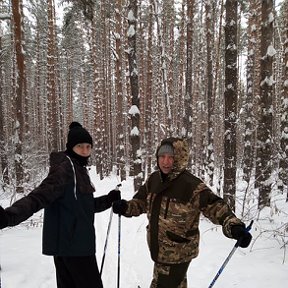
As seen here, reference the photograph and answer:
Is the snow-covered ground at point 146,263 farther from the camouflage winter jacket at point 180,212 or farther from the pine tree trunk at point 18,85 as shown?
the pine tree trunk at point 18,85

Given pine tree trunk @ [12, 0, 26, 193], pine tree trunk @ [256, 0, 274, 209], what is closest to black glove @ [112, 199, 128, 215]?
pine tree trunk @ [256, 0, 274, 209]

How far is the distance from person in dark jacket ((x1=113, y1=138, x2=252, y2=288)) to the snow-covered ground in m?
1.89

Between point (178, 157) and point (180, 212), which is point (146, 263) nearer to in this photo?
Result: point (180, 212)

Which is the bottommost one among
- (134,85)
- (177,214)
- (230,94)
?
(177,214)

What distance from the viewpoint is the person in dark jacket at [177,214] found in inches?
129

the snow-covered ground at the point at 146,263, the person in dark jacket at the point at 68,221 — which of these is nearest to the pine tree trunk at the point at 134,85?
the snow-covered ground at the point at 146,263

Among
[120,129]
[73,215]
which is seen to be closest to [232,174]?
[73,215]

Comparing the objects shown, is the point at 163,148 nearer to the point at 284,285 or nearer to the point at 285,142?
the point at 284,285

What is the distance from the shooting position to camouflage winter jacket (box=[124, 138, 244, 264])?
10.7ft

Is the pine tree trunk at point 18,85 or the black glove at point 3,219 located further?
the pine tree trunk at point 18,85

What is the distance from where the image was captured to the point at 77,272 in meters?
3.38

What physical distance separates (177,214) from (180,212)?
34 mm

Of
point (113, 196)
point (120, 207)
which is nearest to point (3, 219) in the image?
point (120, 207)

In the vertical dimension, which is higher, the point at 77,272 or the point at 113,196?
the point at 113,196
